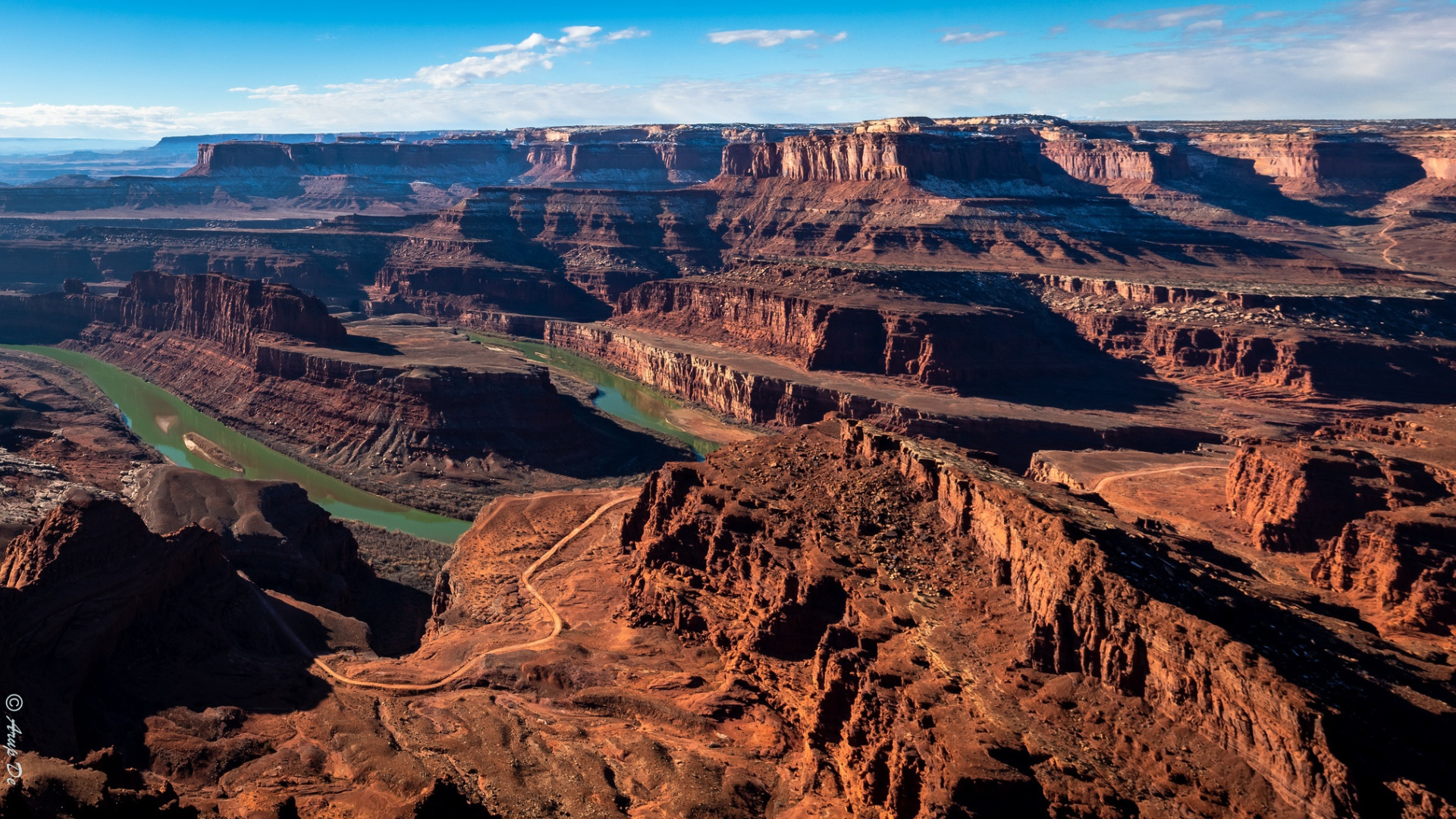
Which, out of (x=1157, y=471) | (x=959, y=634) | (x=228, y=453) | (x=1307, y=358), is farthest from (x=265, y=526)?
(x=1307, y=358)

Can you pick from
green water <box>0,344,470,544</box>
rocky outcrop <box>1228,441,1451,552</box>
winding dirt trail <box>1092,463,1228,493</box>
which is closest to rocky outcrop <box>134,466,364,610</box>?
green water <box>0,344,470,544</box>

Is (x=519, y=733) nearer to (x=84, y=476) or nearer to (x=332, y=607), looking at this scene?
(x=332, y=607)

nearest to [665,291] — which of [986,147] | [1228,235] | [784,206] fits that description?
[784,206]

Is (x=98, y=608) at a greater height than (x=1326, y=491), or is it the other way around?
(x=1326, y=491)

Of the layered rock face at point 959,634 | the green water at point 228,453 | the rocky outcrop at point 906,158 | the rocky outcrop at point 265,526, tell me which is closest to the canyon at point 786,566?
the layered rock face at point 959,634

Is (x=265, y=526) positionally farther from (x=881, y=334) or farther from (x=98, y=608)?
(x=881, y=334)
